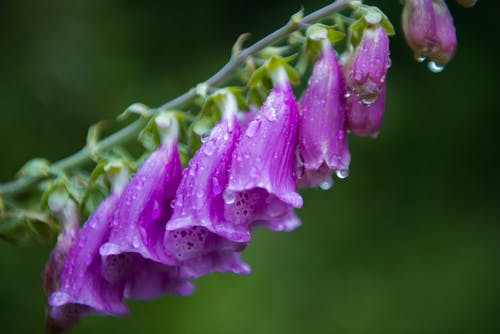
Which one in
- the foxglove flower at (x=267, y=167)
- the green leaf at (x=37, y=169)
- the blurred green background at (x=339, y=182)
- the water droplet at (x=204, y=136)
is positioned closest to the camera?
the foxglove flower at (x=267, y=167)

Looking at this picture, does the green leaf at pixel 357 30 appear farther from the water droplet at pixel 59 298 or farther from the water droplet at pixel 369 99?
the water droplet at pixel 59 298

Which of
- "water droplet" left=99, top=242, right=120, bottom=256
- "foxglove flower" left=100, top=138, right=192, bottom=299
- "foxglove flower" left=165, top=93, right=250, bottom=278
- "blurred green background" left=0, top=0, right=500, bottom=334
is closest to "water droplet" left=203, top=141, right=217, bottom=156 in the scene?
"foxglove flower" left=165, top=93, right=250, bottom=278

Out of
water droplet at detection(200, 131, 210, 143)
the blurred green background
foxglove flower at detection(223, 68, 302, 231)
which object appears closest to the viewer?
foxglove flower at detection(223, 68, 302, 231)

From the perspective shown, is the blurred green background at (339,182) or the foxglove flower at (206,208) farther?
the blurred green background at (339,182)

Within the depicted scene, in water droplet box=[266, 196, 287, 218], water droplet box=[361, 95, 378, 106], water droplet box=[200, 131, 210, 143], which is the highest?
water droplet box=[200, 131, 210, 143]

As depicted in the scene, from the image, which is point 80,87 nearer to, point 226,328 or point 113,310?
point 226,328

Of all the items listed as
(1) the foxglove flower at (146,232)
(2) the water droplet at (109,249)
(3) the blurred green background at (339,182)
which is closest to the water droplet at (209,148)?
(1) the foxglove flower at (146,232)

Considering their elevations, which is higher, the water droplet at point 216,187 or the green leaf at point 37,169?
the green leaf at point 37,169

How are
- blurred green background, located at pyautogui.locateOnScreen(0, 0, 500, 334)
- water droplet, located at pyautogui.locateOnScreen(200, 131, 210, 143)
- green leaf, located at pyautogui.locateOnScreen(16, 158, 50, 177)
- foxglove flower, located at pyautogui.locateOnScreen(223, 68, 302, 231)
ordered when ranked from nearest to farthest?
1. foxglove flower, located at pyautogui.locateOnScreen(223, 68, 302, 231)
2. water droplet, located at pyautogui.locateOnScreen(200, 131, 210, 143)
3. green leaf, located at pyautogui.locateOnScreen(16, 158, 50, 177)
4. blurred green background, located at pyautogui.locateOnScreen(0, 0, 500, 334)

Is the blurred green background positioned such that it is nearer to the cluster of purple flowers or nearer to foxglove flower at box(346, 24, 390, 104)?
the cluster of purple flowers
